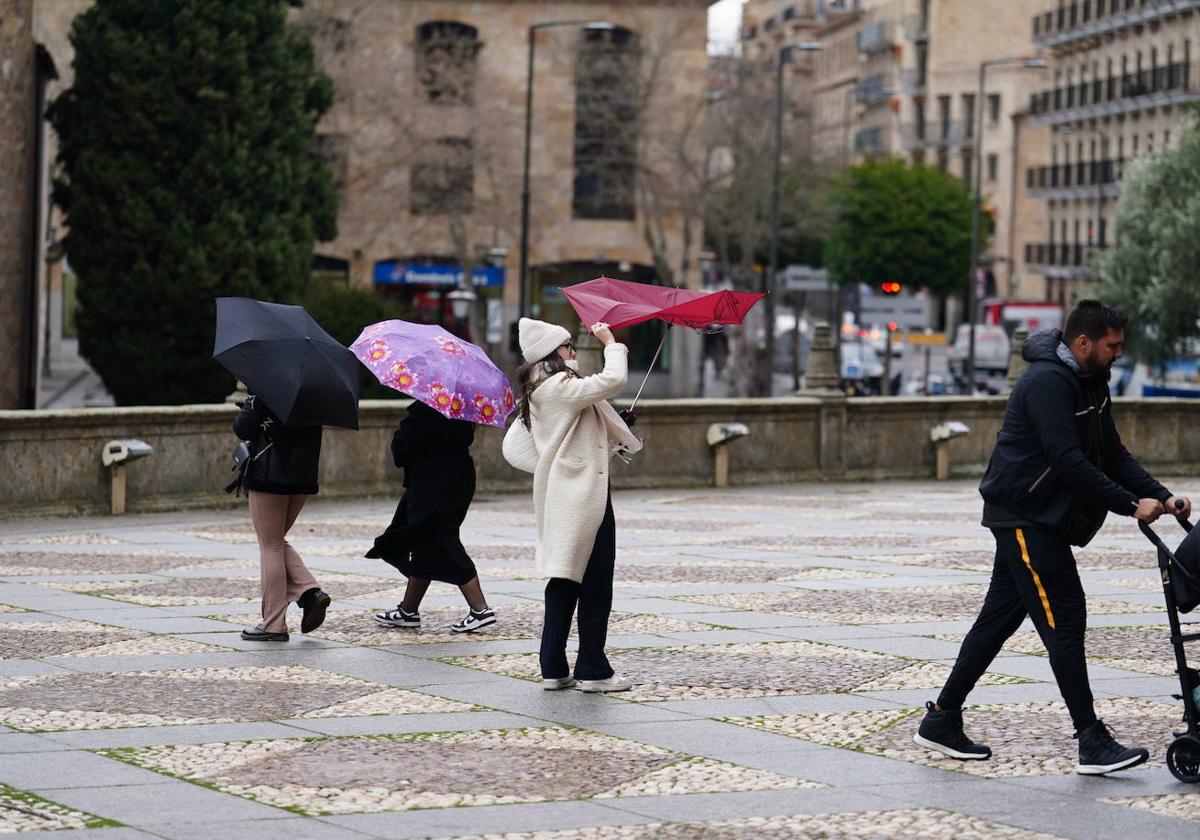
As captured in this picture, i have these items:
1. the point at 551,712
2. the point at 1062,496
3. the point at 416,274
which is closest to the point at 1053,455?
the point at 1062,496

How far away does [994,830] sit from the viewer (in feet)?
25.0

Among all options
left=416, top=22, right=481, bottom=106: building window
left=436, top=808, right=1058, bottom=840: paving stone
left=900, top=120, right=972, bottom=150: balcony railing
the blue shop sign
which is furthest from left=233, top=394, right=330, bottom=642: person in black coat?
left=900, top=120, right=972, bottom=150: balcony railing

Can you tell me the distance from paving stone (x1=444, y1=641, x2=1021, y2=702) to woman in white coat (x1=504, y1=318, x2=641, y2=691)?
11.7 inches

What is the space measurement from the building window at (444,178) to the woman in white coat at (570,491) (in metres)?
47.1

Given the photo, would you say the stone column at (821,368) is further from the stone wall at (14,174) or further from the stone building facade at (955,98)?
the stone building facade at (955,98)

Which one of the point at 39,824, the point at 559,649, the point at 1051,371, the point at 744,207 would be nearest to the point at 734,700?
the point at 559,649

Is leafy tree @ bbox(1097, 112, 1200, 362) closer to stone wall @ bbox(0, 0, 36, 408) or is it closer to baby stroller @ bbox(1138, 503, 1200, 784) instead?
stone wall @ bbox(0, 0, 36, 408)

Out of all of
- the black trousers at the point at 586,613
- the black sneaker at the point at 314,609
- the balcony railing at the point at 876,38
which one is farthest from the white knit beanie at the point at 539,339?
the balcony railing at the point at 876,38

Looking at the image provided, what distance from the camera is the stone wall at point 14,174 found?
1136 inches

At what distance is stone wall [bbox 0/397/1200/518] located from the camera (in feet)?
62.2

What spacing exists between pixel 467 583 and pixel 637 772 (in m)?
3.72

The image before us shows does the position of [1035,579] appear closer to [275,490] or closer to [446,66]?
[275,490]

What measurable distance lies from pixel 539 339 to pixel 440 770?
257cm

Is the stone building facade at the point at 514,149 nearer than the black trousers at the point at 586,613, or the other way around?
the black trousers at the point at 586,613
